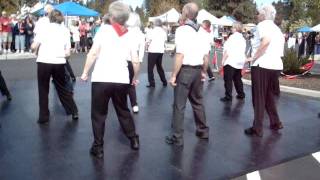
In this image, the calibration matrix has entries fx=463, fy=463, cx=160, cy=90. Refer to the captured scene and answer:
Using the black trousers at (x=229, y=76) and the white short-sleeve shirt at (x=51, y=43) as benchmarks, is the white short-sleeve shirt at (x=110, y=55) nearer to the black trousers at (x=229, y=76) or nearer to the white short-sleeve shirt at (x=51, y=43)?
the white short-sleeve shirt at (x=51, y=43)

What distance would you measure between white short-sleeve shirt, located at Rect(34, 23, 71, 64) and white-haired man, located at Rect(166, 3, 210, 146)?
6.04 feet

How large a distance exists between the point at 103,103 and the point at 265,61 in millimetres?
2623

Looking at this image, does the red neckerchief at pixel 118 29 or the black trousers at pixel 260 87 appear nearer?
the red neckerchief at pixel 118 29

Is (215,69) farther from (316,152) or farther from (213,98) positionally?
(316,152)

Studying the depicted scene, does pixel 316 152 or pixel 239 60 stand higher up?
pixel 239 60

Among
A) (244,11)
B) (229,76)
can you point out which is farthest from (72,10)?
(244,11)

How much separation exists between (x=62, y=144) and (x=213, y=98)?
4963 mm

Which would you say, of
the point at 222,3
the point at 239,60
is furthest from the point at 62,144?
the point at 222,3

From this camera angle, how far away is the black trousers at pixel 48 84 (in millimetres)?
6980

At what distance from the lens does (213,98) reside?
34.3 ft

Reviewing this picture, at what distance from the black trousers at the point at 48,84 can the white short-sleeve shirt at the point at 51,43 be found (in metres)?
0.10

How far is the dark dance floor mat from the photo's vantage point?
17.2 feet

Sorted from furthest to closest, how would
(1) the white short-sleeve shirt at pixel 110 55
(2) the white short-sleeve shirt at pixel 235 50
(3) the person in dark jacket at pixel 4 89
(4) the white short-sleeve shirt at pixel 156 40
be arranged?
(4) the white short-sleeve shirt at pixel 156 40, (2) the white short-sleeve shirt at pixel 235 50, (3) the person in dark jacket at pixel 4 89, (1) the white short-sleeve shirt at pixel 110 55

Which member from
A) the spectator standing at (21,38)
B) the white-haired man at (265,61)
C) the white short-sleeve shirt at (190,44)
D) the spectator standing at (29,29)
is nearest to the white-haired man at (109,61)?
the white short-sleeve shirt at (190,44)
